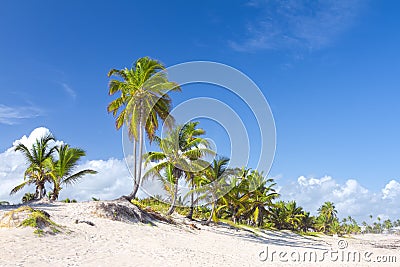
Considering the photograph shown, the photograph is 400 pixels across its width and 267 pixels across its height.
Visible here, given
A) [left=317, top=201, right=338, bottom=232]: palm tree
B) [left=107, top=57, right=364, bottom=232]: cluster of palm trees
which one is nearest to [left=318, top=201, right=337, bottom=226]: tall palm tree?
[left=317, top=201, right=338, bottom=232]: palm tree

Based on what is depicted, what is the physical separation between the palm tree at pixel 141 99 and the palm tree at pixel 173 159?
2.16 m

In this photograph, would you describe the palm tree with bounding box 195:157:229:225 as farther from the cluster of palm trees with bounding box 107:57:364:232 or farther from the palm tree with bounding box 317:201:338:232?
the palm tree with bounding box 317:201:338:232

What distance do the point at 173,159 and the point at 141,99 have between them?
595 cm

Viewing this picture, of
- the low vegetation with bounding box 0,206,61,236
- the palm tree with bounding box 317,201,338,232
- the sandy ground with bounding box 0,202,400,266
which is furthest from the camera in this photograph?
the palm tree with bounding box 317,201,338,232

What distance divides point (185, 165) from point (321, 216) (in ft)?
236

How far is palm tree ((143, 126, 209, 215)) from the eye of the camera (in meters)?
26.6

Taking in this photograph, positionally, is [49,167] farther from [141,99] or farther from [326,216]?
[326,216]

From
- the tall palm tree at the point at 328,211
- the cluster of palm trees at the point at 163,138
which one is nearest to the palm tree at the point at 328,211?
Answer: the tall palm tree at the point at 328,211

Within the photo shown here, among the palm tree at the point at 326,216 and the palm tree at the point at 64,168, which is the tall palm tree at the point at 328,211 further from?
the palm tree at the point at 64,168

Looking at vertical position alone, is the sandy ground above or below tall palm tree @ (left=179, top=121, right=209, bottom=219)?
below

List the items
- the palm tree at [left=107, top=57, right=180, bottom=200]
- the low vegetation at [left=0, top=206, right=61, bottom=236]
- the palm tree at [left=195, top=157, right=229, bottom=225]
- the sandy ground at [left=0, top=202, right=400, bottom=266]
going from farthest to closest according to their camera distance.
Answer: the palm tree at [left=195, top=157, right=229, bottom=225] → the palm tree at [left=107, top=57, right=180, bottom=200] → the low vegetation at [left=0, top=206, right=61, bottom=236] → the sandy ground at [left=0, top=202, right=400, bottom=266]

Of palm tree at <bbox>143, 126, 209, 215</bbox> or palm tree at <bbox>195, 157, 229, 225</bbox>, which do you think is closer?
palm tree at <bbox>143, 126, 209, 215</bbox>

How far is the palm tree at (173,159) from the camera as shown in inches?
1047

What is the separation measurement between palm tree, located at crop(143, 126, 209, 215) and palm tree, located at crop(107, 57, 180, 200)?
2161mm
